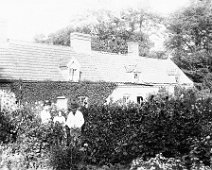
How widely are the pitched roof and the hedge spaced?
628 mm

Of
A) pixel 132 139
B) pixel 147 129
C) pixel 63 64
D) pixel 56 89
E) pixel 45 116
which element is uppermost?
pixel 63 64

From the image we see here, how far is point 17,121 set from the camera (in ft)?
42.5

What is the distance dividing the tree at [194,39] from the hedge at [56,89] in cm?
1984

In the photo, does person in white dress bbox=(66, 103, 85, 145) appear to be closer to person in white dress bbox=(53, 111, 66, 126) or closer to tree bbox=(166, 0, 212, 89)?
person in white dress bbox=(53, 111, 66, 126)

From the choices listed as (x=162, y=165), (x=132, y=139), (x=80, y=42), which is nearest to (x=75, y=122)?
(x=132, y=139)

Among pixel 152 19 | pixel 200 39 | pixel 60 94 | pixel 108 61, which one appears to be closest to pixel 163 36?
pixel 152 19

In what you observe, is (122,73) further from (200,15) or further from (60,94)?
(200,15)

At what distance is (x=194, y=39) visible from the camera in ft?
155

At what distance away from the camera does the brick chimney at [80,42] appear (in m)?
31.3

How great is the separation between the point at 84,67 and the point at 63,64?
2.65 metres

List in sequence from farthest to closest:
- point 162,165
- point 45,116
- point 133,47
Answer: point 133,47
point 45,116
point 162,165

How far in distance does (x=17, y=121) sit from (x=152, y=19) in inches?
1749

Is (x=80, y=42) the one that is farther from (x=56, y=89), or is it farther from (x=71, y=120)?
(x=71, y=120)

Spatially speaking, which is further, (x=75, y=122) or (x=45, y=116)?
Answer: (x=45, y=116)
